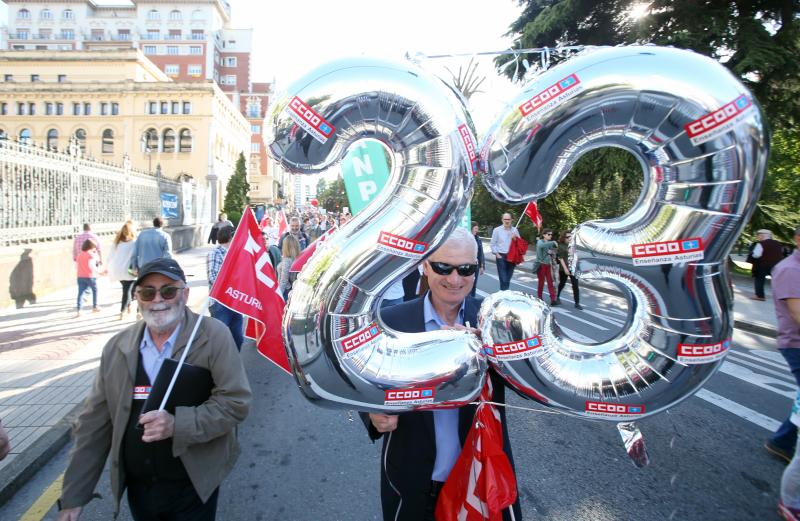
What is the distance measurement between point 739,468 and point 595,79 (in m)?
3.54

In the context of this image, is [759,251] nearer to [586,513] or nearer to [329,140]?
[586,513]

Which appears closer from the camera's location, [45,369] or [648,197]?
[648,197]

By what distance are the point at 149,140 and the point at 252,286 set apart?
173ft

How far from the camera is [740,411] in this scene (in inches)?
175

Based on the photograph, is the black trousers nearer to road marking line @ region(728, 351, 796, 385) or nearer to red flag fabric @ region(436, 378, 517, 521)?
red flag fabric @ region(436, 378, 517, 521)

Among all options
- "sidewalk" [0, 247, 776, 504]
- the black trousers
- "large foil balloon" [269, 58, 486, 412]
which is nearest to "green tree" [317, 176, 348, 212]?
"sidewalk" [0, 247, 776, 504]

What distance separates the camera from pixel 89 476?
1.95 m

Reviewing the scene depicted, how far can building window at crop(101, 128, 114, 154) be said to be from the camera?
156 feet

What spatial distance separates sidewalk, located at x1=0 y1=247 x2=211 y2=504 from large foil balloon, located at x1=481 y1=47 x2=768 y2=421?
3.70 meters

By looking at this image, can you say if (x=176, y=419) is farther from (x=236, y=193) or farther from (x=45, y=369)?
(x=236, y=193)

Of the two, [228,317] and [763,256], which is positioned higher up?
Answer: [763,256]

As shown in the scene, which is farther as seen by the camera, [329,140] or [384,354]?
[384,354]

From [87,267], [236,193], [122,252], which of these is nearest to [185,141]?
[236,193]

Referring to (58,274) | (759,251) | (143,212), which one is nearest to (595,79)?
(58,274)
